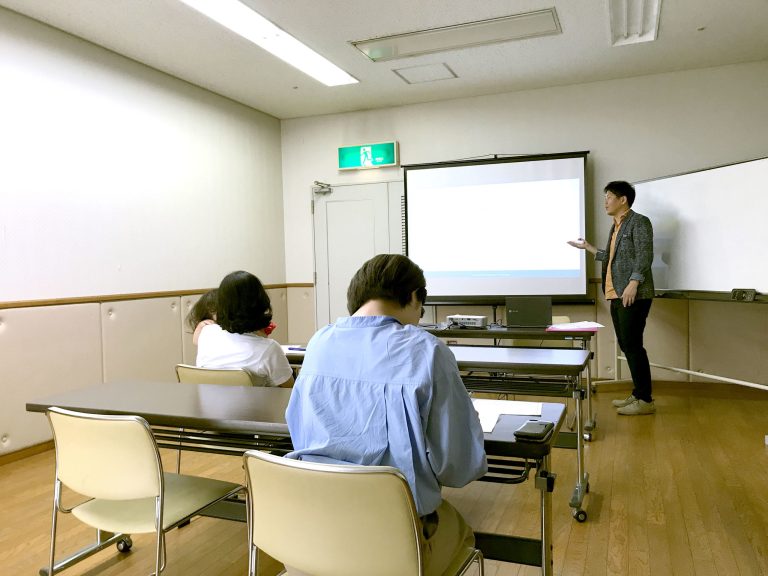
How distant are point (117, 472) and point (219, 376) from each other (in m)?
0.74

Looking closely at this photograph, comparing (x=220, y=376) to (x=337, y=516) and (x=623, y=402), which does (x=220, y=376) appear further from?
(x=623, y=402)

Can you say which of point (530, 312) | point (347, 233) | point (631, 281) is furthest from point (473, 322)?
point (347, 233)

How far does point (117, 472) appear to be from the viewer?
1.63 m

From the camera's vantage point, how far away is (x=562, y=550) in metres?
2.28

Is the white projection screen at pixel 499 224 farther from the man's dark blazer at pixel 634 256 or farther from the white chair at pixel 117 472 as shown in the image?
the white chair at pixel 117 472

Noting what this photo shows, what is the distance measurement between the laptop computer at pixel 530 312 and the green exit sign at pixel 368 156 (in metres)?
2.79

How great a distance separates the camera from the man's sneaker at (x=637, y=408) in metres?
4.21

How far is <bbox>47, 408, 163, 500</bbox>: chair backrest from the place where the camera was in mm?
1563

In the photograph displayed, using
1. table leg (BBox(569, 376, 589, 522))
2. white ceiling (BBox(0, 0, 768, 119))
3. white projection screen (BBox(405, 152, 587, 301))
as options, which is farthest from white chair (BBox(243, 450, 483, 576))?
white projection screen (BBox(405, 152, 587, 301))

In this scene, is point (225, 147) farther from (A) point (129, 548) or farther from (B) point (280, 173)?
(A) point (129, 548)

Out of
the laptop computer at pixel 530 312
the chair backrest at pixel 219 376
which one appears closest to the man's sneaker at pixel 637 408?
the laptop computer at pixel 530 312

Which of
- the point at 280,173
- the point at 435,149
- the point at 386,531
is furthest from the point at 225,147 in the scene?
the point at 386,531

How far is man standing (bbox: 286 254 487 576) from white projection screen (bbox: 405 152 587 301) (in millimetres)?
4145

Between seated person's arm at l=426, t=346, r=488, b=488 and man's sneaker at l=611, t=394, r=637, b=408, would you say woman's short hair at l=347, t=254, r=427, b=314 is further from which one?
man's sneaker at l=611, t=394, r=637, b=408
